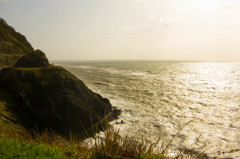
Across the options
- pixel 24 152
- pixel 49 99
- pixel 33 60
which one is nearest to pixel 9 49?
pixel 33 60

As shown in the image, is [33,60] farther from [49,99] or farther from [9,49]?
[9,49]

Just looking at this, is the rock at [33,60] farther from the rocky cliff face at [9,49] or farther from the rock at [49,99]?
the rocky cliff face at [9,49]

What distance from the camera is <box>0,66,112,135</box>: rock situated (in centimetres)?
1227

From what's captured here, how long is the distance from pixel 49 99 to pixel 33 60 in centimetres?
805

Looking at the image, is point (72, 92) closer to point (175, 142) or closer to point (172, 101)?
point (175, 142)

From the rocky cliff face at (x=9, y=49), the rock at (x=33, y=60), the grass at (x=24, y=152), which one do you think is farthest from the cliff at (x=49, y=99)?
the rocky cliff face at (x=9, y=49)

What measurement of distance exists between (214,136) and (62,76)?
16933 mm

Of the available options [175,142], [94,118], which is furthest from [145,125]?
[94,118]

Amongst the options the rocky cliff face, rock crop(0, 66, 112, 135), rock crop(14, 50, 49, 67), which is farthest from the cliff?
the rocky cliff face

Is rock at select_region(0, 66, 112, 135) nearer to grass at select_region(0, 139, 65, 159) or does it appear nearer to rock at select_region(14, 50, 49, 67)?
rock at select_region(14, 50, 49, 67)

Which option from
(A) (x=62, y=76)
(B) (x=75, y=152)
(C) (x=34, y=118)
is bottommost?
(C) (x=34, y=118)

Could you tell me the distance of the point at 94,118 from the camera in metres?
15.4

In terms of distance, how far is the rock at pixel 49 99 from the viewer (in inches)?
483

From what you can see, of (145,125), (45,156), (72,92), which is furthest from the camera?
(145,125)
